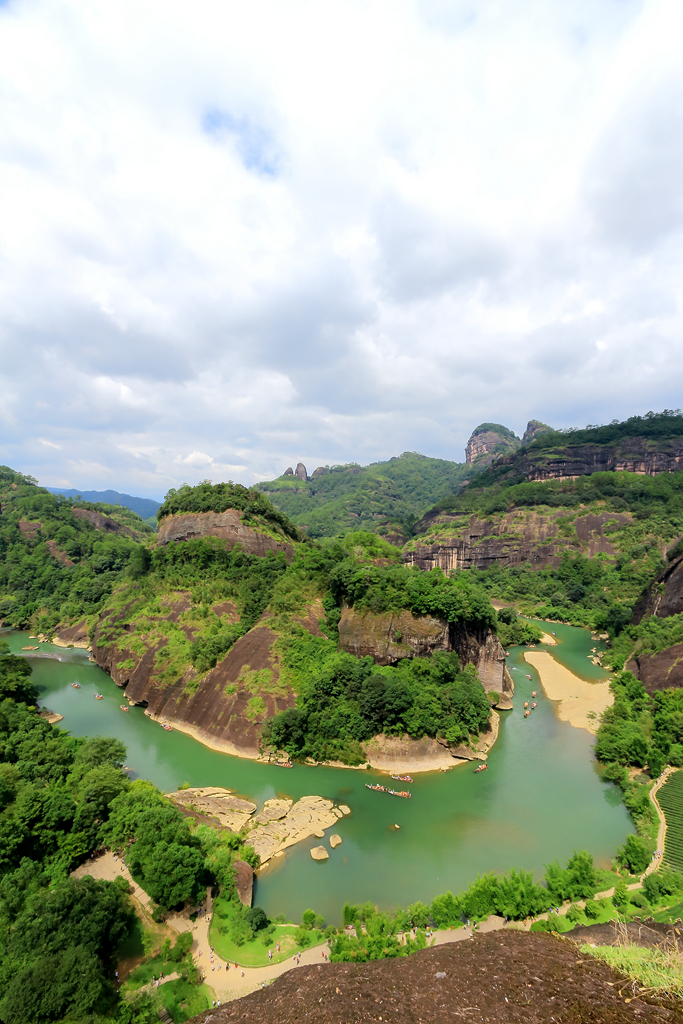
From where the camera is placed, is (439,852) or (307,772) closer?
(439,852)

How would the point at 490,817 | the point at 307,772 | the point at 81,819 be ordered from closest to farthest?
1. the point at 81,819
2. the point at 490,817
3. the point at 307,772

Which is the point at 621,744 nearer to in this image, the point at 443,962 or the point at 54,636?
the point at 443,962

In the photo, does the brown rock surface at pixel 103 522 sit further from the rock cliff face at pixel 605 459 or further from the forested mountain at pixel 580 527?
the rock cliff face at pixel 605 459

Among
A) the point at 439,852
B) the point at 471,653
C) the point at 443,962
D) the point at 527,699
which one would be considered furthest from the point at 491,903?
the point at 527,699

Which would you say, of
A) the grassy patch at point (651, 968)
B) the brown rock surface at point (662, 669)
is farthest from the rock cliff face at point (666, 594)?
the grassy patch at point (651, 968)

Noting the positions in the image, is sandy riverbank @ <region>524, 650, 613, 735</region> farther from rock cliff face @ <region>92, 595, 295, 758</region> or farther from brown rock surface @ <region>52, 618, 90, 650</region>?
brown rock surface @ <region>52, 618, 90, 650</region>

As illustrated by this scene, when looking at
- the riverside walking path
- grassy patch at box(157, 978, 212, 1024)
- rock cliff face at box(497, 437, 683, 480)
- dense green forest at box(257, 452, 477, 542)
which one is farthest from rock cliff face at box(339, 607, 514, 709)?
dense green forest at box(257, 452, 477, 542)

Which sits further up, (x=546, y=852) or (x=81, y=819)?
(x=81, y=819)
